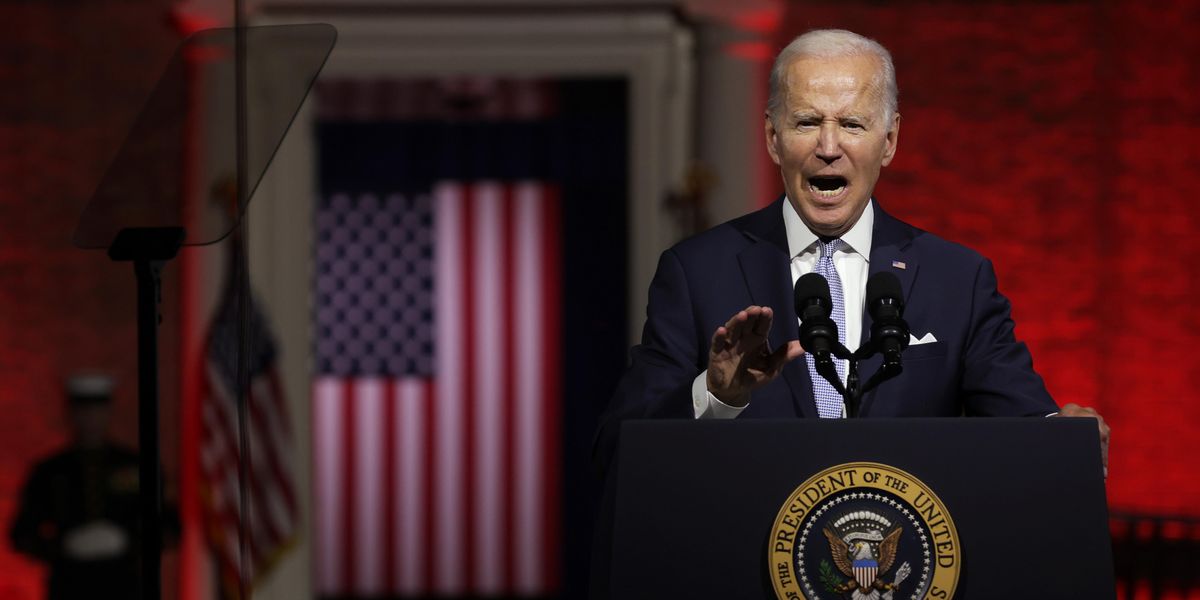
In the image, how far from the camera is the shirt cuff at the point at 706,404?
137 centimetres

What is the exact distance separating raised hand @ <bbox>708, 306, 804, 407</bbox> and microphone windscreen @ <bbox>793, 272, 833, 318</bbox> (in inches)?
2.2

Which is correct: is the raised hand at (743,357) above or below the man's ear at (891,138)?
below

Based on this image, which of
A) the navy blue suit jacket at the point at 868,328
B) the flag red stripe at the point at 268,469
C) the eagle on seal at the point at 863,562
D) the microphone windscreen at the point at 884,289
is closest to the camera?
the eagle on seal at the point at 863,562

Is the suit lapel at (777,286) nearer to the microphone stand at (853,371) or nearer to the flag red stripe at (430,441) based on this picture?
the microphone stand at (853,371)

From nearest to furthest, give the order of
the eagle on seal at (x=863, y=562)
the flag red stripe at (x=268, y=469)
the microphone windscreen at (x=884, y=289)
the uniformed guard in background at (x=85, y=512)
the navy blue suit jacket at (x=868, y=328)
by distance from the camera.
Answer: the eagle on seal at (x=863, y=562)
the microphone windscreen at (x=884, y=289)
the navy blue suit jacket at (x=868, y=328)
the uniformed guard in background at (x=85, y=512)
the flag red stripe at (x=268, y=469)

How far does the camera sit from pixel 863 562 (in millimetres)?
1201

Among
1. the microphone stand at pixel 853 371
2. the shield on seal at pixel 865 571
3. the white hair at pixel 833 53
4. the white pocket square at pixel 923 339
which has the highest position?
the white hair at pixel 833 53

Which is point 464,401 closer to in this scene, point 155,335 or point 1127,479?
point 1127,479

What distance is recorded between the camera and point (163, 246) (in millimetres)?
1579

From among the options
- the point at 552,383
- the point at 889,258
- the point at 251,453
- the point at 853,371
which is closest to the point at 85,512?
the point at 251,453

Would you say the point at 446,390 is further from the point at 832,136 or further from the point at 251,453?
the point at 832,136

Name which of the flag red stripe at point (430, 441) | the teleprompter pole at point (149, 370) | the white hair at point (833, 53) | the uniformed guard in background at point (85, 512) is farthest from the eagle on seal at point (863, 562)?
the flag red stripe at point (430, 441)

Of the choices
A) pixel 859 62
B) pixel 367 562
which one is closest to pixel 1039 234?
pixel 859 62

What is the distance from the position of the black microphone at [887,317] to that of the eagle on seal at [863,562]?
176 millimetres
